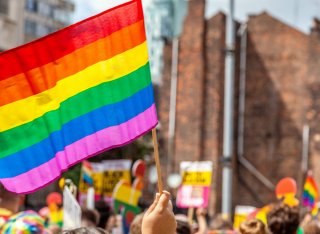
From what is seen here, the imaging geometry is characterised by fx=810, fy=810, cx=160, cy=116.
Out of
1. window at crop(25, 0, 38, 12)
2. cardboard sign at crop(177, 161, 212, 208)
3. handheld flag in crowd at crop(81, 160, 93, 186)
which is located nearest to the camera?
cardboard sign at crop(177, 161, 212, 208)

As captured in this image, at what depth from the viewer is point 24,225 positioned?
5.39 meters

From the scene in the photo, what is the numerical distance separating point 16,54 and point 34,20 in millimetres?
62616

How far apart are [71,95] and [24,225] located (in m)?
0.93

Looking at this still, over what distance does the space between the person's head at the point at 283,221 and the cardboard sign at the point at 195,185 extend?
5374 mm

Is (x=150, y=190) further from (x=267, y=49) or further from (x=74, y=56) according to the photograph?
(x=74, y=56)

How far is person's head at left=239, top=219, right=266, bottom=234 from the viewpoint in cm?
523

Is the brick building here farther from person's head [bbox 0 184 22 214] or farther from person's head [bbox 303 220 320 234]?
person's head [bbox 303 220 320 234]

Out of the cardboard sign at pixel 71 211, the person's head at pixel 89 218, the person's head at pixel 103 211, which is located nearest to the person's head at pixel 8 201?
the cardboard sign at pixel 71 211

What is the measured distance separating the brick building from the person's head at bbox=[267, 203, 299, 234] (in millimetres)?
21831

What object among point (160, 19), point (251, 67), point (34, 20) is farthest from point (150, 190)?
point (160, 19)

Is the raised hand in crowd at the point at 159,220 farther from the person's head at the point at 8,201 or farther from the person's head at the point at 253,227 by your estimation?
the person's head at the point at 8,201

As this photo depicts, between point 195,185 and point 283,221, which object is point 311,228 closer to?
point 283,221

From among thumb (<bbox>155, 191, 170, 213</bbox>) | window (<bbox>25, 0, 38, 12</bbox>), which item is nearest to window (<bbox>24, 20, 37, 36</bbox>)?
window (<bbox>25, 0, 38, 12</bbox>)

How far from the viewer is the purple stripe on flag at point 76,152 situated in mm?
5125
